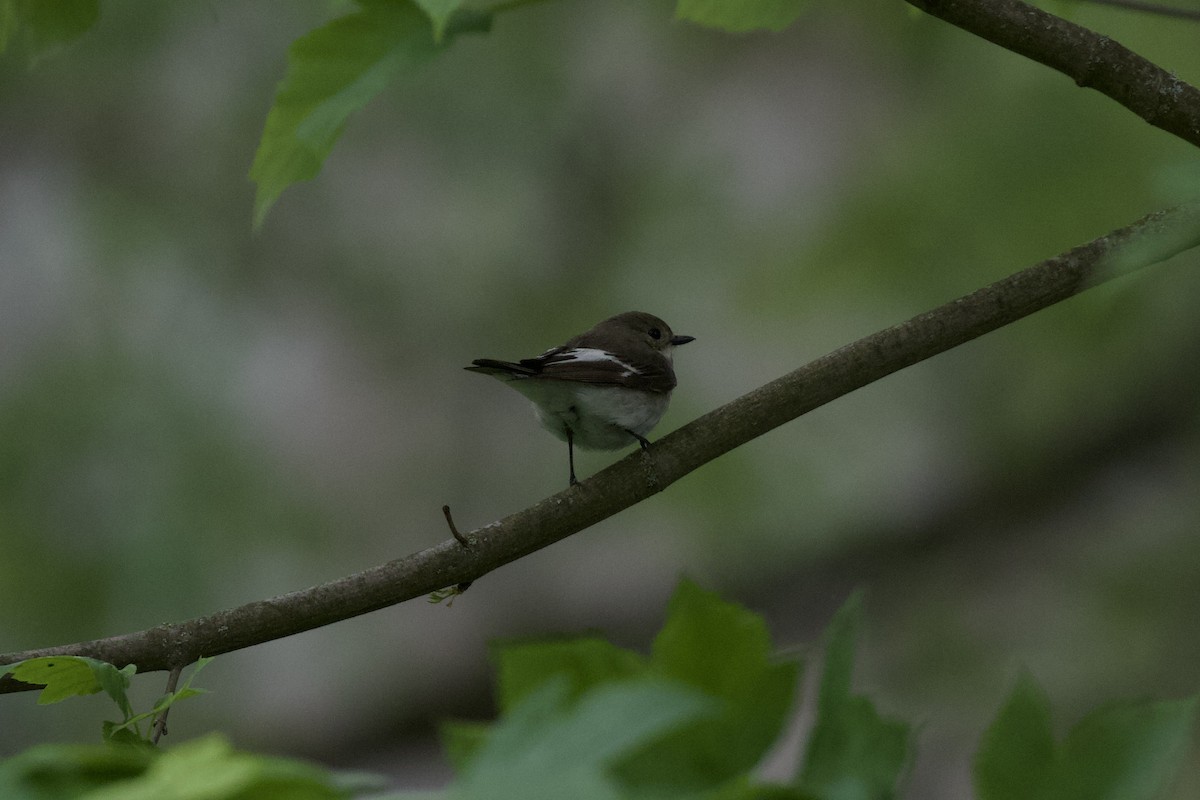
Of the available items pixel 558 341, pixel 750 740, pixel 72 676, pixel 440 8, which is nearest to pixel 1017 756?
pixel 750 740

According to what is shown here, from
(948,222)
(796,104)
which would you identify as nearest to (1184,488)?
(948,222)

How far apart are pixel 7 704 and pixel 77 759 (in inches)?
237

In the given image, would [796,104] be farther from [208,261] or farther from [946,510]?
[208,261]

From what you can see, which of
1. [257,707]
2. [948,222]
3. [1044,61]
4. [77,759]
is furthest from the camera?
[257,707]

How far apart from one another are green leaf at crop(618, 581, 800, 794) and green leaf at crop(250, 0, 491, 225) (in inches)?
45.6

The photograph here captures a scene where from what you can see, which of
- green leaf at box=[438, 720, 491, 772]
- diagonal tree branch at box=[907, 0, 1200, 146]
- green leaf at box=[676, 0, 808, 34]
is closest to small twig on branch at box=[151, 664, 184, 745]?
green leaf at box=[438, 720, 491, 772]

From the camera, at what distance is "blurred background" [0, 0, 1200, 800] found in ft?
18.1

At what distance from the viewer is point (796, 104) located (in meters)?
7.41

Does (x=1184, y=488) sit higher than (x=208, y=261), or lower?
lower

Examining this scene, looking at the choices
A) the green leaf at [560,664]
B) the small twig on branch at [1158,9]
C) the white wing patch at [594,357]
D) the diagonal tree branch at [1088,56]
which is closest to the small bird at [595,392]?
the white wing patch at [594,357]

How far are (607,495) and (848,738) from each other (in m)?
1.35

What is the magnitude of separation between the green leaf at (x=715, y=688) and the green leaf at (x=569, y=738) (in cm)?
15

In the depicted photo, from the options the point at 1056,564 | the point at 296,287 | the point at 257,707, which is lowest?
the point at 257,707

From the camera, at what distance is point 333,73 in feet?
5.81
